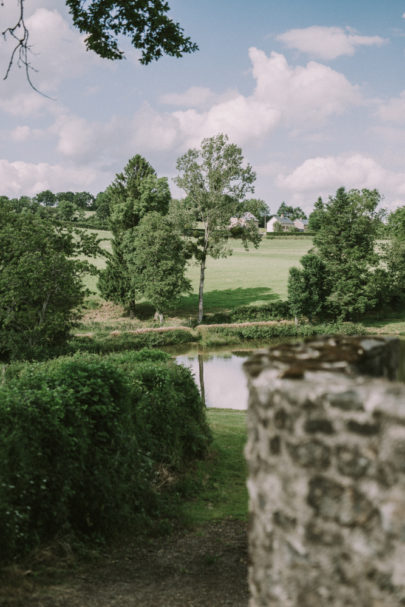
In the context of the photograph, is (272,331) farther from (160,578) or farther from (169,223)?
(160,578)

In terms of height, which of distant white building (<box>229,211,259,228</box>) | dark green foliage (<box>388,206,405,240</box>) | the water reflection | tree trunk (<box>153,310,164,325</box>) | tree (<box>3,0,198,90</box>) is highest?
dark green foliage (<box>388,206,405,240</box>)

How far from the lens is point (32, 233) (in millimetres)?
26578

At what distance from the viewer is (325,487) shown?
185 centimetres

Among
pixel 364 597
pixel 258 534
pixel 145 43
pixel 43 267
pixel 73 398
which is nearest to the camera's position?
pixel 364 597

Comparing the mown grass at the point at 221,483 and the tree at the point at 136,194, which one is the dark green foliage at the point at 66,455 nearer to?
the mown grass at the point at 221,483

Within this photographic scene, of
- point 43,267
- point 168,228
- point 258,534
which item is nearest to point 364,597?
point 258,534

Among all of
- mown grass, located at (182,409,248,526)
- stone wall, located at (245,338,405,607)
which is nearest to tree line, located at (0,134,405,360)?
mown grass, located at (182,409,248,526)

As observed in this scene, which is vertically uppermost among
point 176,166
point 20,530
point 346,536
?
point 176,166

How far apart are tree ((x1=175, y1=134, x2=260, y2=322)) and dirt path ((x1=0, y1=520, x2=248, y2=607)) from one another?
4532 centimetres

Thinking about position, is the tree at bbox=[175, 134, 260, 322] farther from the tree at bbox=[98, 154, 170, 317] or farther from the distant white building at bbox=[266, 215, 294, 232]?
the distant white building at bbox=[266, 215, 294, 232]

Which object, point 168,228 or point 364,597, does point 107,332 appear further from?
point 364,597

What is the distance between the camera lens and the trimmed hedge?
6289 mm

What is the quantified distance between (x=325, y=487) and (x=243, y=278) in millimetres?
66784

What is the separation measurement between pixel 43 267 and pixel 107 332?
1961cm
